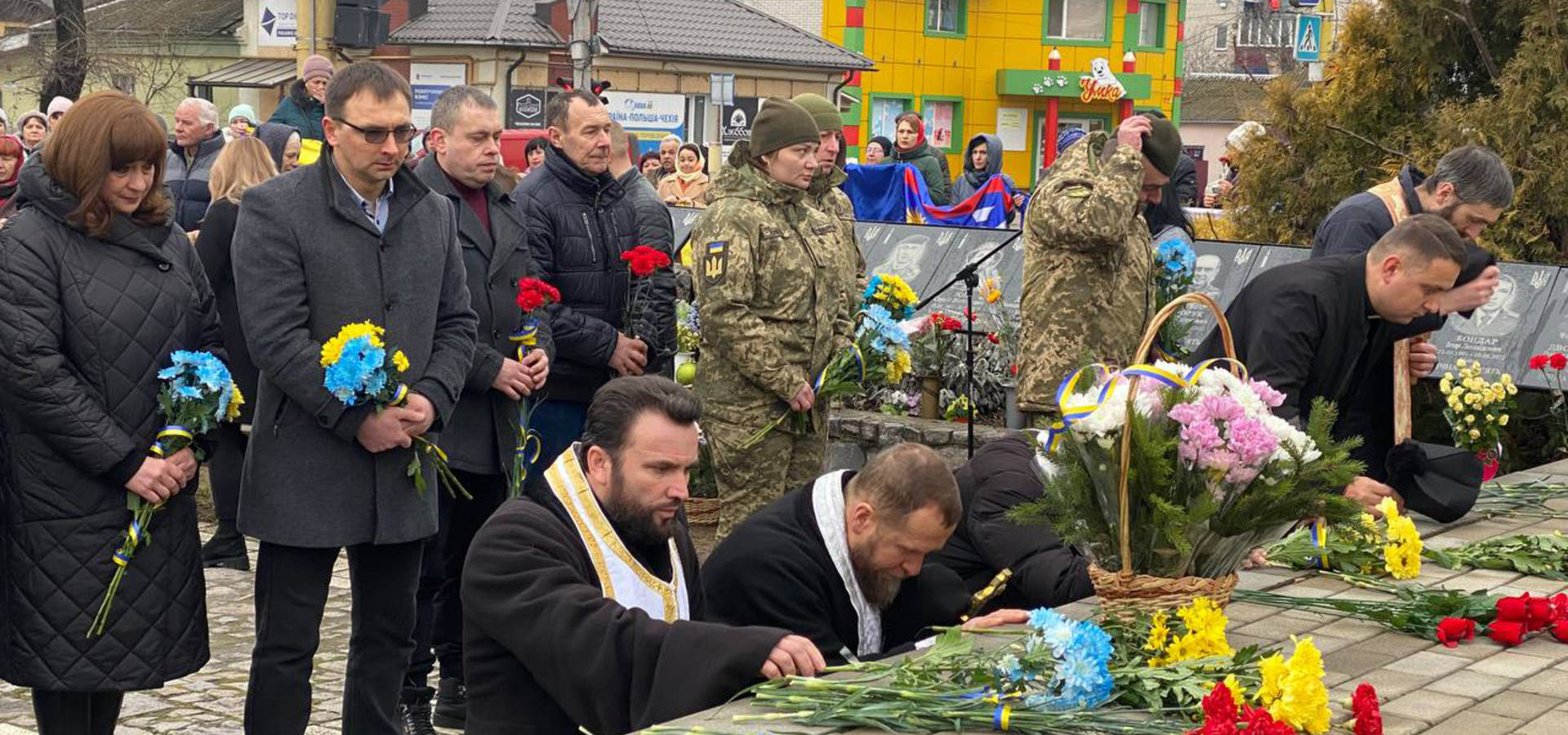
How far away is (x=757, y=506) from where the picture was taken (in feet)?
22.8

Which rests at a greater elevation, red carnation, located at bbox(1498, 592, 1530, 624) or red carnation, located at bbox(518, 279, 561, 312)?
red carnation, located at bbox(518, 279, 561, 312)

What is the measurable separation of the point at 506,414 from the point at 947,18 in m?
37.4

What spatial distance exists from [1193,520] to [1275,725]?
0.69m

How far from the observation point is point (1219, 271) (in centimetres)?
1050

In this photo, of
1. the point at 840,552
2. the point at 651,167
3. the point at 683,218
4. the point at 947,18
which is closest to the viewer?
the point at 840,552

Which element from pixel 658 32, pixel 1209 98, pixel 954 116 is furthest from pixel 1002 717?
pixel 1209 98

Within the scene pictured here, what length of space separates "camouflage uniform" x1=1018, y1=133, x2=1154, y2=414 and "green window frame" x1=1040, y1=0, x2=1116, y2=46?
37040mm

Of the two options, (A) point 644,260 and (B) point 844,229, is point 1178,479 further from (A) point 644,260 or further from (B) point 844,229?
(B) point 844,229

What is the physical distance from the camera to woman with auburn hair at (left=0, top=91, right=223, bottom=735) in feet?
15.4

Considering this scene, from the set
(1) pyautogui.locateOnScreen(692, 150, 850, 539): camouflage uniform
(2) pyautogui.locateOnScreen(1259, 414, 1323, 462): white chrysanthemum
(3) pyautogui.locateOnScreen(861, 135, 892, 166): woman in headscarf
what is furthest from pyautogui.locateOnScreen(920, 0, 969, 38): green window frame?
(2) pyautogui.locateOnScreen(1259, 414, 1323, 462): white chrysanthemum

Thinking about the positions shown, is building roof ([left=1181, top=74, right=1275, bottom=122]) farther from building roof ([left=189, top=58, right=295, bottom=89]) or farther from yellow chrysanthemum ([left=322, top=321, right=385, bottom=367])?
yellow chrysanthemum ([left=322, top=321, right=385, bottom=367])

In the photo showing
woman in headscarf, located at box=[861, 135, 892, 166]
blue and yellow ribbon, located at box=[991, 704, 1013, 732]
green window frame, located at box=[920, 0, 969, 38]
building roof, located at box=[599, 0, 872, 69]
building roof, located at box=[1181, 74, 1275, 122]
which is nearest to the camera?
blue and yellow ribbon, located at box=[991, 704, 1013, 732]

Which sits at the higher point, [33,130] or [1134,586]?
[33,130]

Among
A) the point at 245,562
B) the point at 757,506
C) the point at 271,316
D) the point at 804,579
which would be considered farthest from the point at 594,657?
the point at 245,562
